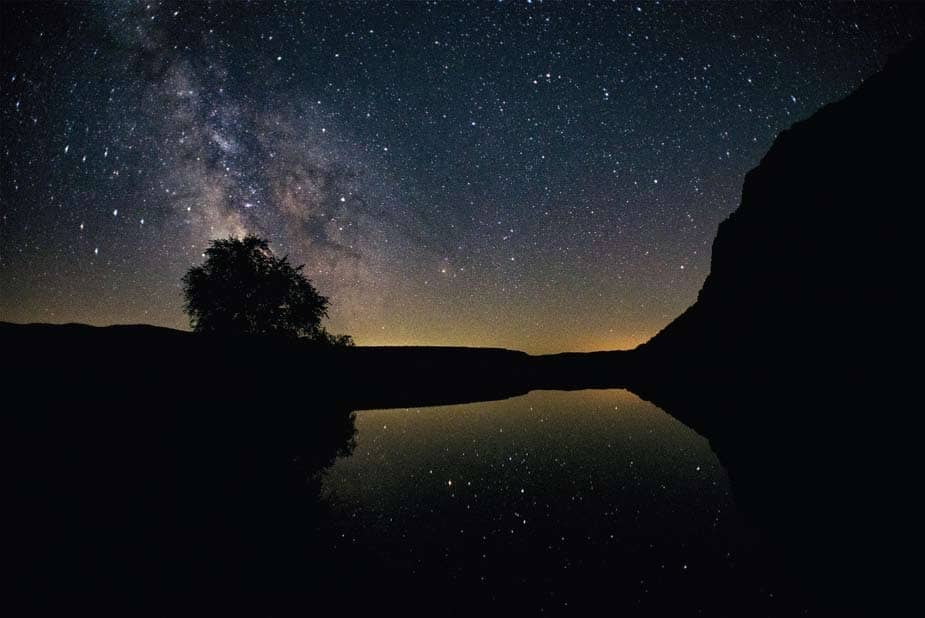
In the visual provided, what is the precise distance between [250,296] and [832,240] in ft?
128

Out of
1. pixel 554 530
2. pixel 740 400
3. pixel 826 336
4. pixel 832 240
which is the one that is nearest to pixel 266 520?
→ pixel 554 530

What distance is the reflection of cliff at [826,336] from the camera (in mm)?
5574

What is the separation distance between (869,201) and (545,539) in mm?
30457

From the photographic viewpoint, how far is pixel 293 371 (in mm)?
27016

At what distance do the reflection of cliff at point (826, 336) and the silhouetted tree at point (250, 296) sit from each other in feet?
78.1

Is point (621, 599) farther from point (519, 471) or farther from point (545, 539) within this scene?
point (519, 471)

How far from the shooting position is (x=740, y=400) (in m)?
20.6

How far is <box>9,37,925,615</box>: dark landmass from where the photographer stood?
5.10 m

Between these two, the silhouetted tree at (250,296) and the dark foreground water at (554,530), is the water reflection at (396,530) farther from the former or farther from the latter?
the silhouetted tree at (250,296)

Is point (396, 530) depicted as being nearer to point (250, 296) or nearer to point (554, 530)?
point (554, 530)

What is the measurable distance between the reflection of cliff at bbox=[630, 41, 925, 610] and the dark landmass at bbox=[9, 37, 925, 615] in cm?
7

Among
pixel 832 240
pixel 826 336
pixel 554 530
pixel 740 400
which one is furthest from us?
pixel 832 240

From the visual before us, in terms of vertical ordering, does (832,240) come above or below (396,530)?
above

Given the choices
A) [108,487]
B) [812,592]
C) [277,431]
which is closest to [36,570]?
[108,487]
